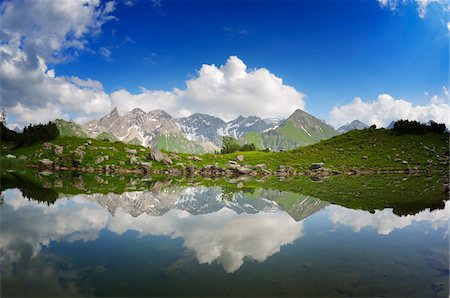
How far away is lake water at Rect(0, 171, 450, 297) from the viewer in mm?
9781

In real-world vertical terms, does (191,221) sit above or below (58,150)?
below

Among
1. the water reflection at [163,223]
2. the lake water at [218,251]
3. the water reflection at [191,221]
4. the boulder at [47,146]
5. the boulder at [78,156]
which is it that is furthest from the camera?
the boulder at [47,146]

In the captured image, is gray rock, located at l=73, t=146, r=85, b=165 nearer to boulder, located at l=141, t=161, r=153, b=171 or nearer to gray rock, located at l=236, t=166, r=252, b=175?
boulder, located at l=141, t=161, r=153, b=171

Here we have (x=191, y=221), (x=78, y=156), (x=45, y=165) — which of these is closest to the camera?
(x=191, y=221)

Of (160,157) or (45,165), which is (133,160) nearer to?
(160,157)

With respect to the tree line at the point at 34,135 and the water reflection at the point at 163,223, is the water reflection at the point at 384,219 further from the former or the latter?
the tree line at the point at 34,135

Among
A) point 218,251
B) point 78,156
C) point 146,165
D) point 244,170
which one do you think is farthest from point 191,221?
point 78,156

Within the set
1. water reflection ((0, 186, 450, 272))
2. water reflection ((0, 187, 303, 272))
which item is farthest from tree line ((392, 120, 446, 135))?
water reflection ((0, 187, 303, 272))

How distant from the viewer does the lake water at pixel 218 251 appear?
9.78m

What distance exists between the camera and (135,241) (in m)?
15.1

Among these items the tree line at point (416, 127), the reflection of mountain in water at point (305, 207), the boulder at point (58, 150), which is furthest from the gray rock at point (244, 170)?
the tree line at point (416, 127)

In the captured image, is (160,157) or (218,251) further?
(160,157)

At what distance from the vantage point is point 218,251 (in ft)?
44.4

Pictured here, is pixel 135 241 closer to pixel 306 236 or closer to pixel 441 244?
pixel 306 236
